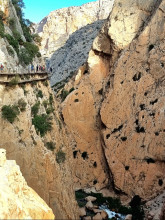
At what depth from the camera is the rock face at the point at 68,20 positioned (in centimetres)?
9975

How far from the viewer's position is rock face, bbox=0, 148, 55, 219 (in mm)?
7730

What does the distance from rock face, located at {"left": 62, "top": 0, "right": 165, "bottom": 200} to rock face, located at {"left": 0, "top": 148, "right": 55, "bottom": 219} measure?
882 inches

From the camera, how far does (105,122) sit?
35.3 m

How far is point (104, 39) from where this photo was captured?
131 feet

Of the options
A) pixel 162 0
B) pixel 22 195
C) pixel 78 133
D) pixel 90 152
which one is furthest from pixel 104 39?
pixel 22 195

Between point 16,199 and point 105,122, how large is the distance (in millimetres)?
27566

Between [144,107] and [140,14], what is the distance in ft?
50.5

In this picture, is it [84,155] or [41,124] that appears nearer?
[41,124]

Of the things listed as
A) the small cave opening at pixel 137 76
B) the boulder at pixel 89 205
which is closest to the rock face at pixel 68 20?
the small cave opening at pixel 137 76

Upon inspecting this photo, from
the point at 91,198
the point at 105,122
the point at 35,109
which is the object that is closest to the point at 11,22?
the point at 35,109

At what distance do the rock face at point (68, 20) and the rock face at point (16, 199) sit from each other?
88.1 m

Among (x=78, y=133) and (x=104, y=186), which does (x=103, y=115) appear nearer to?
(x=78, y=133)

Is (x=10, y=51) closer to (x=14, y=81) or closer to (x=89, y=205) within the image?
(x=14, y=81)

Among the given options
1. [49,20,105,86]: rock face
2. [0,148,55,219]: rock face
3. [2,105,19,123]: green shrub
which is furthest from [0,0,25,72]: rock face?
[49,20,105,86]: rock face
